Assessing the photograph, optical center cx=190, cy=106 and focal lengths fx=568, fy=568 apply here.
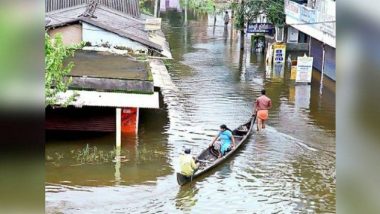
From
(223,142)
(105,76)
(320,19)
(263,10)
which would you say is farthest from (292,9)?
(223,142)

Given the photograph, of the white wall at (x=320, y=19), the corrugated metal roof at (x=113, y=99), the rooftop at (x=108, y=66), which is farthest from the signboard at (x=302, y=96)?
the corrugated metal roof at (x=113, y=99)

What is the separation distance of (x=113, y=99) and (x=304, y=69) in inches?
496

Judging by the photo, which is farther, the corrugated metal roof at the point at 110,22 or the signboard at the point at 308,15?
the signboard at the point at 308,15

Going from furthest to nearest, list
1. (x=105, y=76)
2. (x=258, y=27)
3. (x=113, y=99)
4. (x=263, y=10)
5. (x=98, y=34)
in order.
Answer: (x=263, y=10), (x=258, y=27), (x=98, y=34), (x=105, y=76), (x=113, y=99)

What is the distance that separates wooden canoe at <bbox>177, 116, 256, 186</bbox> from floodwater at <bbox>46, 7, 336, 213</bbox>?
185mm

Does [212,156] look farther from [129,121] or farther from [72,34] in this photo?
[72,34]

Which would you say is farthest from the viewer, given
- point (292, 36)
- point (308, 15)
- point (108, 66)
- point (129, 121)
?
point (292, 36)

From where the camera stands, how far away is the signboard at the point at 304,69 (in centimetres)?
2523

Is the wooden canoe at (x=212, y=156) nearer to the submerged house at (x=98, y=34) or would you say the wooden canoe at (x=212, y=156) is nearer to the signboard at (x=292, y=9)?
the submerged house at (x=98, y=34)

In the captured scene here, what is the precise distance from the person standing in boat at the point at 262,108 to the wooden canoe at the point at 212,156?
0.23m

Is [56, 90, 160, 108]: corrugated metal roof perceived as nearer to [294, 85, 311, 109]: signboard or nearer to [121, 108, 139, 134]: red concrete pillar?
[121, 108, 139, 134]: red concrete pillar

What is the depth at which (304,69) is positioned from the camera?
25.9m

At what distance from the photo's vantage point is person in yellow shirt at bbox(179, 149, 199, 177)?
1242 cm

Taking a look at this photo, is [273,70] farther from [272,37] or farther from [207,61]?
[272,37]
